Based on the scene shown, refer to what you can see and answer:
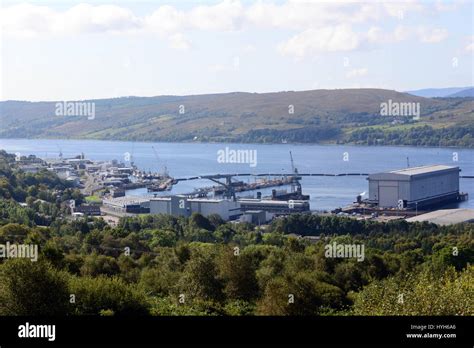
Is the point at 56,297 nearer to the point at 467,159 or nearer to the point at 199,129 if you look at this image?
the point at 467,159

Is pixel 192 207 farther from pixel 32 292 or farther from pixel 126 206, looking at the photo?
pixel 32 292

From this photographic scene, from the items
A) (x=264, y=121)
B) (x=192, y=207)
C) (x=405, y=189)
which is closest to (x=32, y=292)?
(x=192, y=207)

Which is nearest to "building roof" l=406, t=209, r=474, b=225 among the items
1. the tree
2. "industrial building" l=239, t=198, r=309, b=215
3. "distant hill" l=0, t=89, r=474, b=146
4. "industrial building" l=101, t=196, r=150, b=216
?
"industrial building" l=239, t=198, r=309, b=215

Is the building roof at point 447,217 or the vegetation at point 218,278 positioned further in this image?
the building roof at point 447,217

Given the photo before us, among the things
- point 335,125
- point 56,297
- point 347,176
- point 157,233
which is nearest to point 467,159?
point 347,176

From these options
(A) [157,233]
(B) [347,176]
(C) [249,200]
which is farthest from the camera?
(B) [347,176]

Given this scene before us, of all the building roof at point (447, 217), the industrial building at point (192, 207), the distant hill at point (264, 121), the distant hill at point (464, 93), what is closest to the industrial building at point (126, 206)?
the industrial building at point (192, 207)

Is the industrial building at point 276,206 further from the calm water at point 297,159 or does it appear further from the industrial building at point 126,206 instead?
the industrial building at point 126,206
